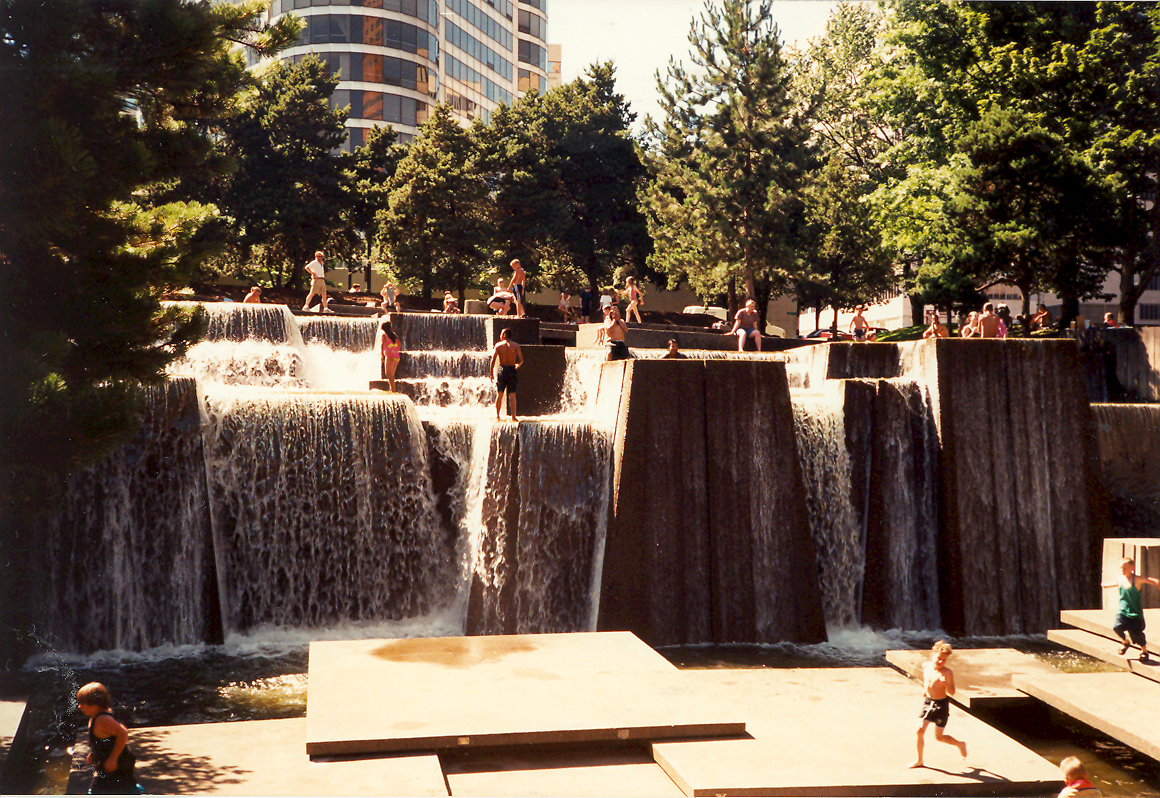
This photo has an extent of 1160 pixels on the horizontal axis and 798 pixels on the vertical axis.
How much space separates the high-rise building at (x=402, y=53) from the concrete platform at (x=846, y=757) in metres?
53.1

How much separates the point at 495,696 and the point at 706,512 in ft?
18.8

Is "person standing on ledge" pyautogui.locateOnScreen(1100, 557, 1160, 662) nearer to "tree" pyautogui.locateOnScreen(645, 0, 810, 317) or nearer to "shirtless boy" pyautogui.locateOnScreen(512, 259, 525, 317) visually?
"shirtless boy" pyautogui.locateOnScreen(512, 259, 525, 317)

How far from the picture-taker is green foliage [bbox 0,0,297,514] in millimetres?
8164

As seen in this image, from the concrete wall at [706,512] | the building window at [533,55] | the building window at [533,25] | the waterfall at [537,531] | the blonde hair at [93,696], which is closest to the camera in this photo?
the blonde hair at [93,696]

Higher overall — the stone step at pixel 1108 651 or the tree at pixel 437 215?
the tree at pixel 437 215

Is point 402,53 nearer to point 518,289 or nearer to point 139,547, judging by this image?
point 518,289

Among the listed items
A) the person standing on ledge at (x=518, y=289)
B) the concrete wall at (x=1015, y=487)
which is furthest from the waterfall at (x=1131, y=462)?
the person standing on ledge at (x=518, y=289)

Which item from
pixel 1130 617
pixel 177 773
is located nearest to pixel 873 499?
pixel 1130 617

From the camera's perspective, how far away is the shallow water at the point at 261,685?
9617 millimetres

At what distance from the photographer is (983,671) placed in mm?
11727

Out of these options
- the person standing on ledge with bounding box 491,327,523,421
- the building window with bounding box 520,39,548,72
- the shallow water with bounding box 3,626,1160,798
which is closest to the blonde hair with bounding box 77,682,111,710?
the shallow water with bounding box 3,626,1160,798

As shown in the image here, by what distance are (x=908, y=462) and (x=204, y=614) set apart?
10107mm

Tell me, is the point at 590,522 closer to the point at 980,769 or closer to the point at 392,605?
the point at 392,605

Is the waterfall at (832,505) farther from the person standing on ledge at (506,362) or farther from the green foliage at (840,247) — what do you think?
the green foliage at (840,247)
